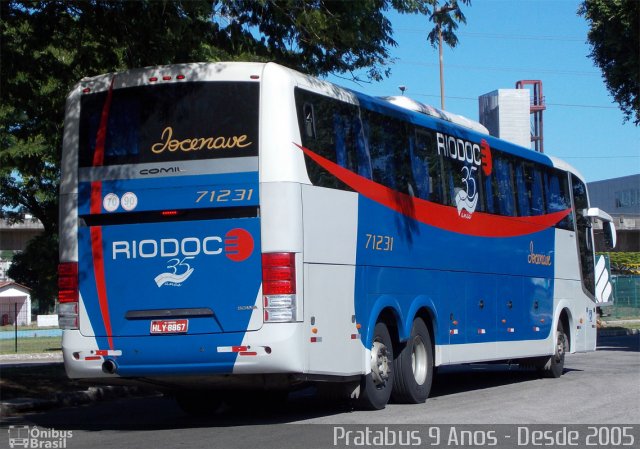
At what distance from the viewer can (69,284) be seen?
11914 millimetres

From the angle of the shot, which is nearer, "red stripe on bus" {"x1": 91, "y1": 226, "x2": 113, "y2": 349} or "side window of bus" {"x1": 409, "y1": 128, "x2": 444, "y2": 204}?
"red stripe on bus" {"x1": 91, "y1": 226, "x2": 113, "y2": 349}

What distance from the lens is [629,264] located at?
68938 millimetres

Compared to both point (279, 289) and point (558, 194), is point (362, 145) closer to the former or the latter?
point (279, 289)

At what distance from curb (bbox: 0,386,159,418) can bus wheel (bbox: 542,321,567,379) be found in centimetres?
735

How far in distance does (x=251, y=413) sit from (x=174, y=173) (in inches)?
150

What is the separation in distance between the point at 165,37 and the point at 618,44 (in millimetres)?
14202

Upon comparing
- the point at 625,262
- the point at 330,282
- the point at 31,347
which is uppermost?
the point at 625,262

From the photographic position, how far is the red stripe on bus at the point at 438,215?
1251 cm

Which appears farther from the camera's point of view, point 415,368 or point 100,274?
point 415,368

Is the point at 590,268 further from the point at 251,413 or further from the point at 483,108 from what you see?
the point at 483,108

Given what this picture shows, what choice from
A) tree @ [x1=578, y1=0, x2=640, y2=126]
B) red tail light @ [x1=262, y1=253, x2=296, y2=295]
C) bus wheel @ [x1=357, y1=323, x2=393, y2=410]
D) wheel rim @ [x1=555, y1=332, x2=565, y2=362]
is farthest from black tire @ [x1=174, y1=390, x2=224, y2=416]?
tree @ [x1=578, y1=0, x2=640, y2=126]

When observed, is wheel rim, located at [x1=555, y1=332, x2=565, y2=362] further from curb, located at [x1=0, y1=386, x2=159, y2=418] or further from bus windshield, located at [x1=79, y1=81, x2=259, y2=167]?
bus windshield, located at [x1=79, y1=81, x2=259, y2=167]

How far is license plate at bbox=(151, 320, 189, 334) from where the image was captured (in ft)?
37.2

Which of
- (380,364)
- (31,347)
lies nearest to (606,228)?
(380,364)
